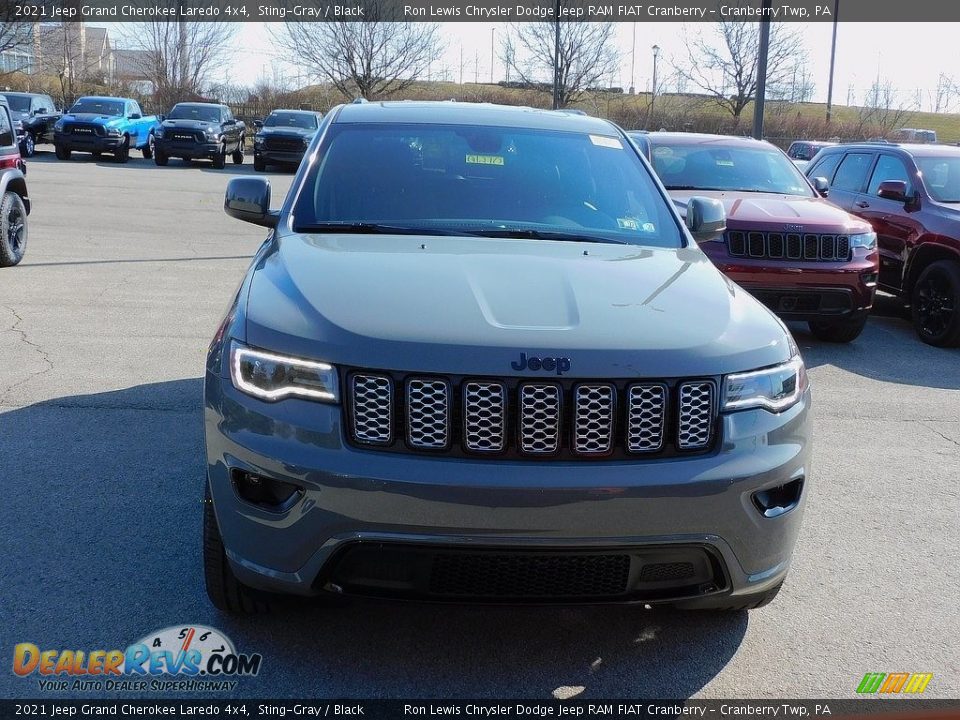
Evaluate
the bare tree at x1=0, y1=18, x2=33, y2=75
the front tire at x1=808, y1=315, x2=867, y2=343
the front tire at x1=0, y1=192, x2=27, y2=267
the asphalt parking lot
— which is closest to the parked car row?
the bare tree at x1=0, y1=18, x2=33, y2=75

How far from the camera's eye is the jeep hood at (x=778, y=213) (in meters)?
8.37

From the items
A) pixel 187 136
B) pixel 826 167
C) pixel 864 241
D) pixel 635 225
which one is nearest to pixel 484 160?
pixel 635 225

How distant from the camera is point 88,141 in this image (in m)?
29.0

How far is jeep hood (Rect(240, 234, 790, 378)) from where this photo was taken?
2.88m

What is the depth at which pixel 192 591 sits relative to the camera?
364 centimetres

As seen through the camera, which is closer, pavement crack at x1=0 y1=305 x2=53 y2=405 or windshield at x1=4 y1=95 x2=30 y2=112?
pavement crack at x1=0 y1=305 x2=53 y2=405

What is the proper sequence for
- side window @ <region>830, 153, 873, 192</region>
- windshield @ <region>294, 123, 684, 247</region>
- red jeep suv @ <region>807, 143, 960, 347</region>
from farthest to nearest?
side window @ <region>830, 153, 873, 192</region>, red jeep suv @ <region>807, 143, 960, 347</region>, windshield @ <region>294, 123, 684, 247</region>

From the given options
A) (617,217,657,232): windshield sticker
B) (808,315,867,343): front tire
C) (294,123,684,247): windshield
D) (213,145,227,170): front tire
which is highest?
(294,123,684,247): windshield

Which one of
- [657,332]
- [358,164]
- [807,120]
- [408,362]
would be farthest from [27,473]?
[807,120]

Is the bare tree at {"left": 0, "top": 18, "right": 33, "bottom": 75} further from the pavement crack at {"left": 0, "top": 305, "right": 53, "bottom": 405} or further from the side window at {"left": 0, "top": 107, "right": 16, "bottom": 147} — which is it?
the pavement crack at {"left": 0, "top": 305, "right": 53, "bottom": 405}

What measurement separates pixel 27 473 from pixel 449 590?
2829 millimetres

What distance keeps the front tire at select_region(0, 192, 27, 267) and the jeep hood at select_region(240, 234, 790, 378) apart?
25.0 feet

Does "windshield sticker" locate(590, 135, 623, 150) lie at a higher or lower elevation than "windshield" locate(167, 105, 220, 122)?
lower

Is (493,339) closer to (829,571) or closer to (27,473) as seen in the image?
(829,571)
